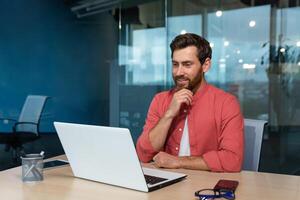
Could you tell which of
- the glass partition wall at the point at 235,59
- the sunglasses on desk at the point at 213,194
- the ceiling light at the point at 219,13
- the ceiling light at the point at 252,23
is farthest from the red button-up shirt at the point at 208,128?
the ceiling light at the point at 219,13

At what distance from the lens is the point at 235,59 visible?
496cm

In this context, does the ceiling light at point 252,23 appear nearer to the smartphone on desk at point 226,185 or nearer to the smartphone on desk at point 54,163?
the smartphone on desk at point 54,163

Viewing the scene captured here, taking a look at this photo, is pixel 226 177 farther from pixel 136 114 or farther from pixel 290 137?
pixel 136 114

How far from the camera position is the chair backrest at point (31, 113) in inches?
183

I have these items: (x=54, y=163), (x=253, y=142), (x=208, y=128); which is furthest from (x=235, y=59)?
(x=54, y=163)

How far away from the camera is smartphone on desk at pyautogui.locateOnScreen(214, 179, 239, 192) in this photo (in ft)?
4.43

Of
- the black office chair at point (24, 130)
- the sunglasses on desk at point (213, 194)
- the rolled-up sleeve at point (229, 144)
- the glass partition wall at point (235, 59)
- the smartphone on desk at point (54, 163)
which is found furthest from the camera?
the glass partition wall at point (235, 59)

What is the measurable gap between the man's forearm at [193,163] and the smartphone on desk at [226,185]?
0.22 m

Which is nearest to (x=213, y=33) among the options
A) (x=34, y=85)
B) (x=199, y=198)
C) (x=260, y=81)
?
(x=260, y=81)

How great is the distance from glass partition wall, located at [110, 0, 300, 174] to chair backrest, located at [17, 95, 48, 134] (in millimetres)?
1152

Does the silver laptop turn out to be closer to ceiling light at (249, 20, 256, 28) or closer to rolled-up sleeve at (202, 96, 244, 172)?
rolled-up sleeve at (202, 96, 244, 172)

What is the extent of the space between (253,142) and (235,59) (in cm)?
306

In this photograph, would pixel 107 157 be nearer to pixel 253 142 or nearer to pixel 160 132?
pixel 160 132

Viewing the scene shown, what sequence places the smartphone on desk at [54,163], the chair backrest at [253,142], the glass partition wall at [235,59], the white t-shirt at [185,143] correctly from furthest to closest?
the glass partition wall at [235,59]
the chair backrest at [253,142]
the white t-shirt at [185,143]
the smartphone on desk at [54,163]
